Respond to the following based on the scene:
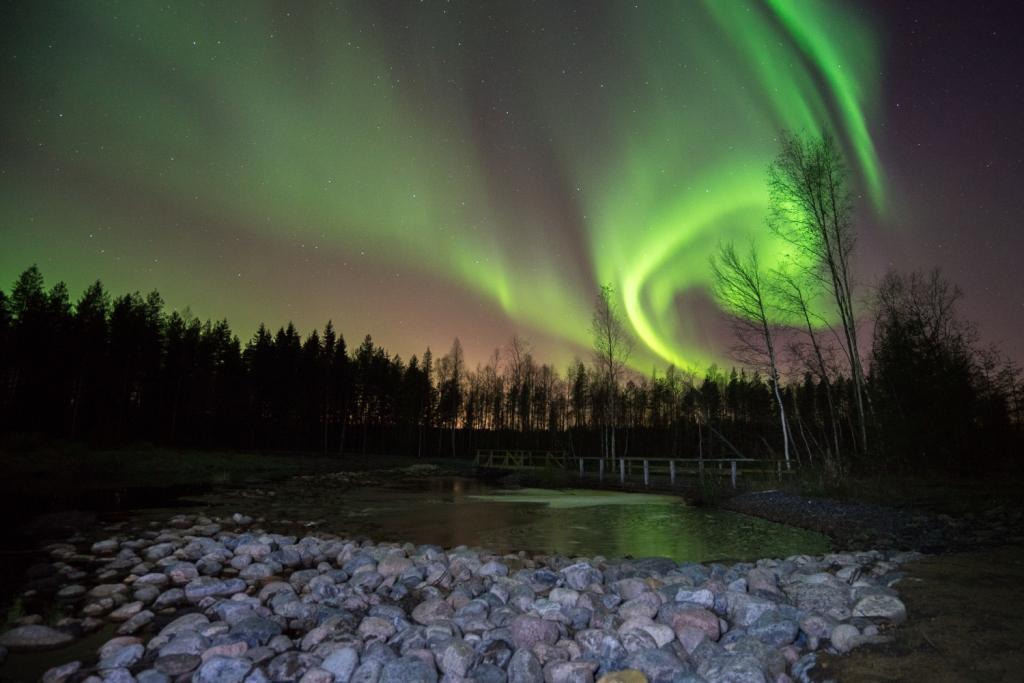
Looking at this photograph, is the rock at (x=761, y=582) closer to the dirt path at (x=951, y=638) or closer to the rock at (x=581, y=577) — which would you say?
the dirt path at (x=951, y=638)

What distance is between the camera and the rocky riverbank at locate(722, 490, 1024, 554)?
8.63m

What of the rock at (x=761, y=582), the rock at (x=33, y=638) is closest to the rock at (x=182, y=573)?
the rock at (x=33, y=638)

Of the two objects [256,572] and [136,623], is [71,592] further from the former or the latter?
[256,572]

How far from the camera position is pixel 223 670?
3.97 m

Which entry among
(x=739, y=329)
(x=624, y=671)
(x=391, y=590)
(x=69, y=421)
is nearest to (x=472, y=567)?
(x=391, y=590)

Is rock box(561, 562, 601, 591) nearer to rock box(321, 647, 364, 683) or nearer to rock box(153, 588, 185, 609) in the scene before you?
rock box(321, 647, 364, 683)

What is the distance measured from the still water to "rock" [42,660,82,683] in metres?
6.08

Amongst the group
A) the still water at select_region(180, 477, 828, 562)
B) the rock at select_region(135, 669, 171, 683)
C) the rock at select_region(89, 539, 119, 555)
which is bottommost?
the still water at select_region(180, 477, 828, 562)

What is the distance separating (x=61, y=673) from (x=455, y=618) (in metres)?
3.07

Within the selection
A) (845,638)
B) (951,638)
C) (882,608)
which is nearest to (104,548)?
(845,638)

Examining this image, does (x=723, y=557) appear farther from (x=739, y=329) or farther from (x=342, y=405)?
(x=342, y=405)

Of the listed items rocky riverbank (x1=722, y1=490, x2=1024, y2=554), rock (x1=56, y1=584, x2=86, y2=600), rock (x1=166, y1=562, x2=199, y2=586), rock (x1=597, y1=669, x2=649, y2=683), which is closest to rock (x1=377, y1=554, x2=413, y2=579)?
rock (x1=166, y1=562, x2=199, y2=586)

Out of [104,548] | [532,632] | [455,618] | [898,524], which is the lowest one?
[104,548]

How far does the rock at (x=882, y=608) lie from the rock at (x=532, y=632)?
2802 mm
